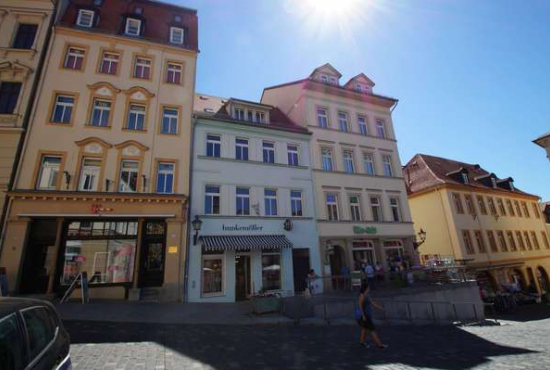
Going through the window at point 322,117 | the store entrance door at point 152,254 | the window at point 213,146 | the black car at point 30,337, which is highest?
the window at point 322,117

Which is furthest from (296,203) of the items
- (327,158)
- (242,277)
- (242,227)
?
(242,277)

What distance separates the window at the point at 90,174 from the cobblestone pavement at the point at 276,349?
819cm

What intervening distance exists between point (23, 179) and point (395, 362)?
18.2 m

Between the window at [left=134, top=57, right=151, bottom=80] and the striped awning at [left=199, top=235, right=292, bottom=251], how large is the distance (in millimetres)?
11686

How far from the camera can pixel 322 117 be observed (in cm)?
2330

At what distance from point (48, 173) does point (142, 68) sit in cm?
884

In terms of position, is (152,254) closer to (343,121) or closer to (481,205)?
(343,121)

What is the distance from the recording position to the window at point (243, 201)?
57.8 feet

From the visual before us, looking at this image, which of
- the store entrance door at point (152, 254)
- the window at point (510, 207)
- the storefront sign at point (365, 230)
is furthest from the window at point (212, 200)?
the window at point (510, 207)

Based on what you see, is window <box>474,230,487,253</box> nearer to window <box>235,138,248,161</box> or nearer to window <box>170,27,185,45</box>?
window <box>235,138,248,161</box>

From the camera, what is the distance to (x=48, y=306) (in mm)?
3916

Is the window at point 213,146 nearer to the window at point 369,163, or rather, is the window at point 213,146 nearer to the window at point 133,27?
the window at point 133,27

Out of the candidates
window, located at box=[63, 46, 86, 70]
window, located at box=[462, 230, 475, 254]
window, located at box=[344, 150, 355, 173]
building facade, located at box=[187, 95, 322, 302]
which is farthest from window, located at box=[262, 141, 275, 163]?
window, located at box=[462, 230, 475, 254]

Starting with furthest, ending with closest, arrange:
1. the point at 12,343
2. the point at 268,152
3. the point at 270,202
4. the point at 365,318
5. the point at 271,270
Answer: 1. the point at 268,152
2. the point at 270,202
3. the point at 271,270
4. the point at 365,318
5. the point at 12,343
